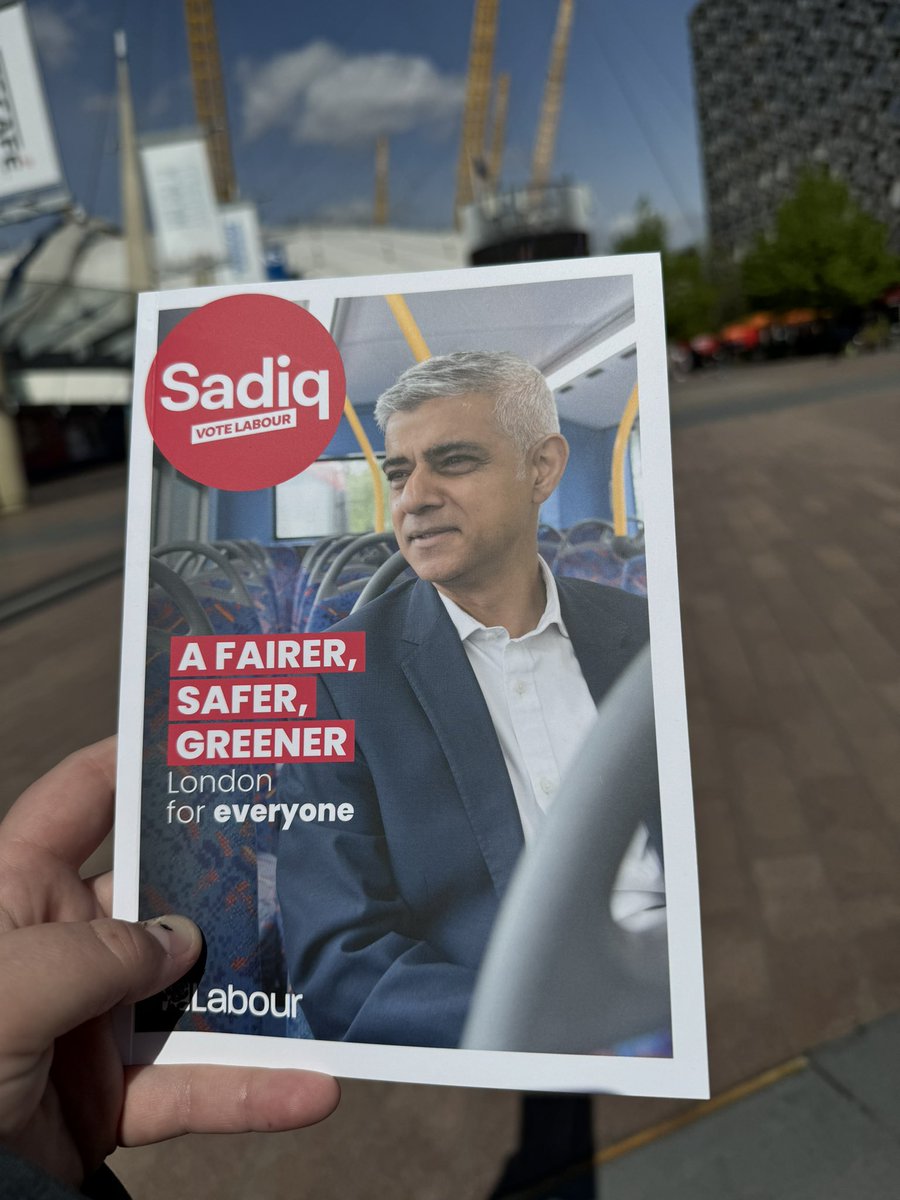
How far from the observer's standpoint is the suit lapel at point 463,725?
1.14 meters

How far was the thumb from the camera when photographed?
1096 mm

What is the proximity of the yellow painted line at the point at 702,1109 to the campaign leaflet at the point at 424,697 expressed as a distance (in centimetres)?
169

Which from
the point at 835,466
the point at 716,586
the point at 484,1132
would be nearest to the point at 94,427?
the point at 835,466

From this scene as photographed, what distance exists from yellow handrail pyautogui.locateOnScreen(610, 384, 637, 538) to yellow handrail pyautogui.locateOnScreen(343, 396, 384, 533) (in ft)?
0.91

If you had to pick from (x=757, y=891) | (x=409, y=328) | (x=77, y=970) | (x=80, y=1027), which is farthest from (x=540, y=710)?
(x=757, y=891)

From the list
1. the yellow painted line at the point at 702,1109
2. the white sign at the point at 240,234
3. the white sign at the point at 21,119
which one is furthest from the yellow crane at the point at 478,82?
the yellow painted line at the point at 702,1109

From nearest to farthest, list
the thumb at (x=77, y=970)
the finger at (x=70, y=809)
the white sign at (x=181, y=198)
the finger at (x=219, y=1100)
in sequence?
the thumb at (x=77, y=970) < the finger at (x=219, y=1100) < the finger at (x=70, y=809) < the white sign at (x=181, y=198)

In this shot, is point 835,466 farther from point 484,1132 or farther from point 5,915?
point 5,915

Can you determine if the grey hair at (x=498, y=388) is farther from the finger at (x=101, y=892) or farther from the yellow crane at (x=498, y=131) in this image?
the yellow crane at (x=498, y=131)

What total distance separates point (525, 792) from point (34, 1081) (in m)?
0.65

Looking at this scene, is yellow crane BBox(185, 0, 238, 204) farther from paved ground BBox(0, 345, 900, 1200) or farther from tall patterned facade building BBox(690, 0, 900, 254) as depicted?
paved ground BBox(0, 345, 900, 1200)

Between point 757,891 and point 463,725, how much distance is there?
9.19 ft

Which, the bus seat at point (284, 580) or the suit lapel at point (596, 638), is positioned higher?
the bus seat at point (284, 580)

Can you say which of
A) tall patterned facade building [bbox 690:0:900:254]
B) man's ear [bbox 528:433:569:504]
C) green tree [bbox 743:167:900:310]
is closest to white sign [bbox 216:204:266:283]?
man's ear [bbox 528:433:569:504]
